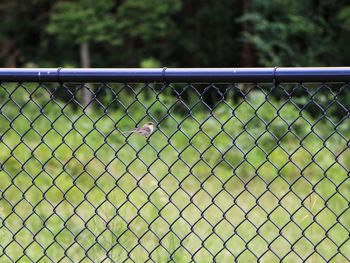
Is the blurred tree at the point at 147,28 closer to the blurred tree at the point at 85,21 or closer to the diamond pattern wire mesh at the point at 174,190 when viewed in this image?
the blurred tree at the point at 85,21

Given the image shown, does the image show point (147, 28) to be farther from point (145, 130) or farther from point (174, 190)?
point (145, 130)

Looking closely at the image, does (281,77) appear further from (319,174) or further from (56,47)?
(56,47)

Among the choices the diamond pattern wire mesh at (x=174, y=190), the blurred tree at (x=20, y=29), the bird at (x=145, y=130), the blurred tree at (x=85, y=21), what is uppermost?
the bird at (x=145, y=130)

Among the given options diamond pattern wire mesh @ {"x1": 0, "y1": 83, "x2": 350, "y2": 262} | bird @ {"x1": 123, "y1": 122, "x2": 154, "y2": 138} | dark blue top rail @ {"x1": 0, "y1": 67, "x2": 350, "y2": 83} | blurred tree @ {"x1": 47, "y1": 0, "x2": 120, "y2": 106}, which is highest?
dark blue top rail @ {"x1": 0, "y1": 67, "x2": 350, "y2": 83}

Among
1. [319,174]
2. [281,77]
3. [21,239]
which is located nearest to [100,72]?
[281,77]

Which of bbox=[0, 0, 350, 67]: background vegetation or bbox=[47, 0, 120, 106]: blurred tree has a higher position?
bbox=[47, 0, 120, 106]: blurred tree

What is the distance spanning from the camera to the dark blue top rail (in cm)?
232

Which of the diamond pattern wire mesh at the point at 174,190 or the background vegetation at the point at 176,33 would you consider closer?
the diamond pattern wire mesh at the point at 174,190

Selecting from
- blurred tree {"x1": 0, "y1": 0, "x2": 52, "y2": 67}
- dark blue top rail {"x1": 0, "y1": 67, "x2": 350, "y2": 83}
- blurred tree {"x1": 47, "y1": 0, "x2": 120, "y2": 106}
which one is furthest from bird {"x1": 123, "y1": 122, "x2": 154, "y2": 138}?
blurred tree {"x1": 0, "y1": 0, "x2": 52, "y2": 67}

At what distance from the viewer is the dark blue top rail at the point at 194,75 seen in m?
2.32

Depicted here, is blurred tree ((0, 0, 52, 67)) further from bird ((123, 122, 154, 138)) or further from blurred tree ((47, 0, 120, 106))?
bird ((123, 122, 154, 138))

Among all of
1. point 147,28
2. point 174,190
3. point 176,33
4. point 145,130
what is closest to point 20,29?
point 176,33

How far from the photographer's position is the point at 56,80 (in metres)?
2.49

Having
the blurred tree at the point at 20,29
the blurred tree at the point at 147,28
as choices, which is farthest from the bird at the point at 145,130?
the blurred tree at the point at 20,29
